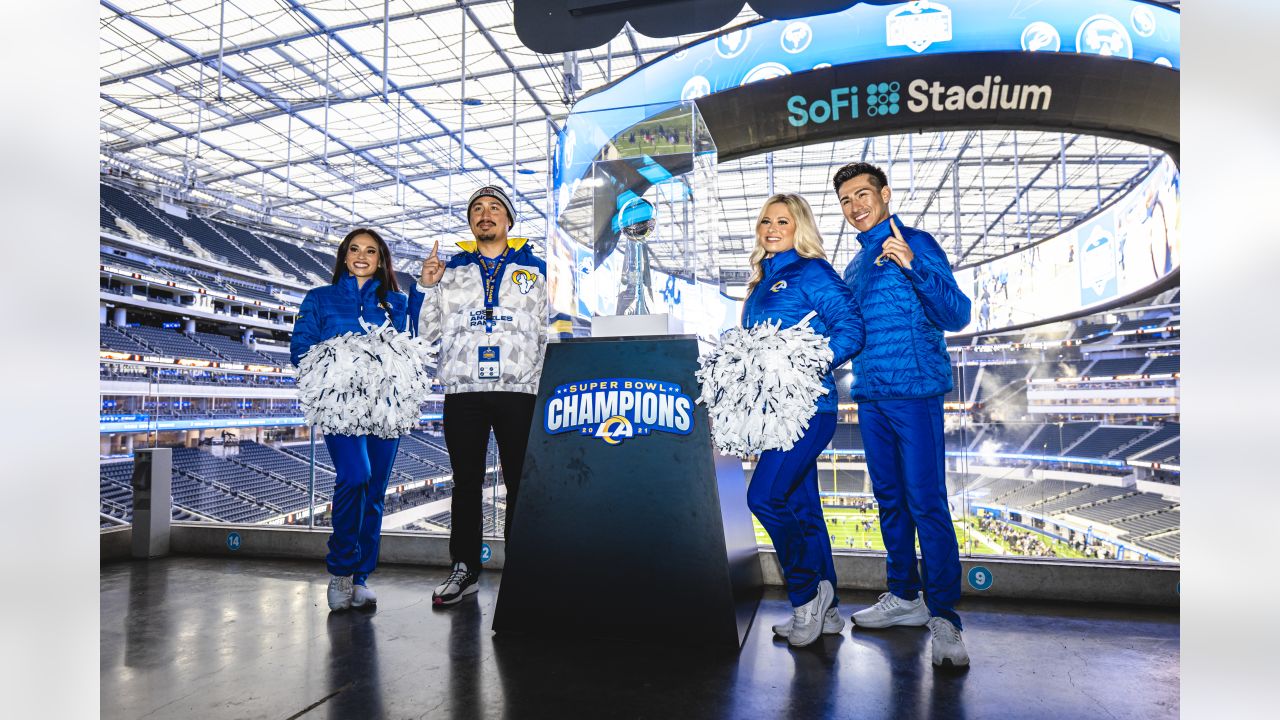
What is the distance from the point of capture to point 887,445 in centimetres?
247

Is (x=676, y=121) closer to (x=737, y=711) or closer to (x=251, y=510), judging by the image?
(x=737, y=711)

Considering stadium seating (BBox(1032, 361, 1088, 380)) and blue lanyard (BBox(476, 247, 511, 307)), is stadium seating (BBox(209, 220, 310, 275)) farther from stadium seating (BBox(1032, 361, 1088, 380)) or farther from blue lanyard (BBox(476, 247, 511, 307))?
stadium seating (BBox(1032, 361, 1088, 380))

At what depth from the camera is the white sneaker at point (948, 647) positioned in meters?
2.17

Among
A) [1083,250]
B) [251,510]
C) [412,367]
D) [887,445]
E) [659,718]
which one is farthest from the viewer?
[251,510]

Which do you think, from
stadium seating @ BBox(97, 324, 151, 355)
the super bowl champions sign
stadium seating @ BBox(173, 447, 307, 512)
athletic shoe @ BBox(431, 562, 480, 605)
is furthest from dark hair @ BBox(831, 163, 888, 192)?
stadium seating @ BBox(97, 324, 151, 355)

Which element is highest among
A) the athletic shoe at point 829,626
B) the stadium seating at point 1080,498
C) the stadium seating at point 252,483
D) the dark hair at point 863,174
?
the dark hair at point 863,174

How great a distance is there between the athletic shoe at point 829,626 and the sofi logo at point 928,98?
8.61 ft

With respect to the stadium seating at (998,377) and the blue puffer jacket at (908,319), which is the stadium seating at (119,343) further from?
the blue puffer jacket at (908,319)

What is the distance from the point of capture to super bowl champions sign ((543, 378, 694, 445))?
100.0 inches

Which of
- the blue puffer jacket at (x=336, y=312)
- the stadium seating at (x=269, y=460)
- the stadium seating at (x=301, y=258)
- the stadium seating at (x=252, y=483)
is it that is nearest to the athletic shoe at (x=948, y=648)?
the blue puffer jacket at (x=336, y=312)

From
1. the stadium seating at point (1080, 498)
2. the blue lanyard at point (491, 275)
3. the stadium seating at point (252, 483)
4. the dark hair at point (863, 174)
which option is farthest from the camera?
the stadium seating at point (252, 483)

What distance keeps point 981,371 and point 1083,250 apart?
20.3ft

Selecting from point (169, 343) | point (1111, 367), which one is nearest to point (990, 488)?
point (1111, 367)
